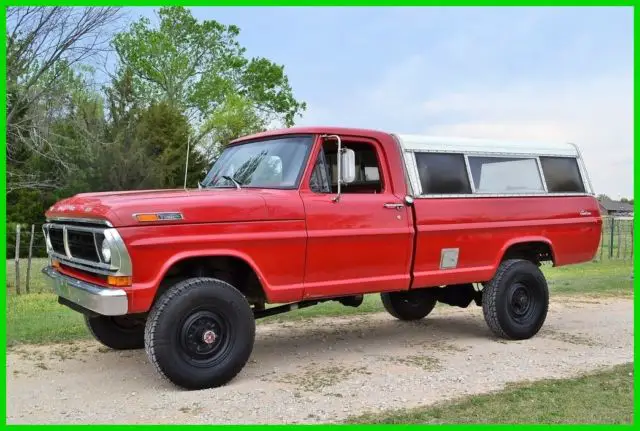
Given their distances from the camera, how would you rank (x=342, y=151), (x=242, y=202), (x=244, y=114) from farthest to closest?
1. (x=244, y=114)
2. (x=342, y=151)
3. (x=242, y=202)

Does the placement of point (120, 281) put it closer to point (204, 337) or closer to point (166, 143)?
point (204, 337)

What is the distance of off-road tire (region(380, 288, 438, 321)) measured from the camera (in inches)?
345

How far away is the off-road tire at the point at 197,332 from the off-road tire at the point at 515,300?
3.20 metres

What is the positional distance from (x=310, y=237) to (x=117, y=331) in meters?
2.42

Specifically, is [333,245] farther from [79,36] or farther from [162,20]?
[162,20]

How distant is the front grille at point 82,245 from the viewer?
547cm

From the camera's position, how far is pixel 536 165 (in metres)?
8.14

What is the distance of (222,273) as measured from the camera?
610 cm

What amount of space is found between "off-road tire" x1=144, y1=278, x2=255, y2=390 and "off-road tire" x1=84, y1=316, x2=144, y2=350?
1.31 m

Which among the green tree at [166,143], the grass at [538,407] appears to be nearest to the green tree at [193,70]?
the green tree at [166,143]

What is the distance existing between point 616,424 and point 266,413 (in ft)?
8.48

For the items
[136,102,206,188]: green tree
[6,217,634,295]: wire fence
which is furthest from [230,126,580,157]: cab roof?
[136,102,206,188]: green tree

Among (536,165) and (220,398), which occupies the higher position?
(536,165)

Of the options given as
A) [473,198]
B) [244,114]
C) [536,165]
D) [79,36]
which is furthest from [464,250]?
[244,114]
